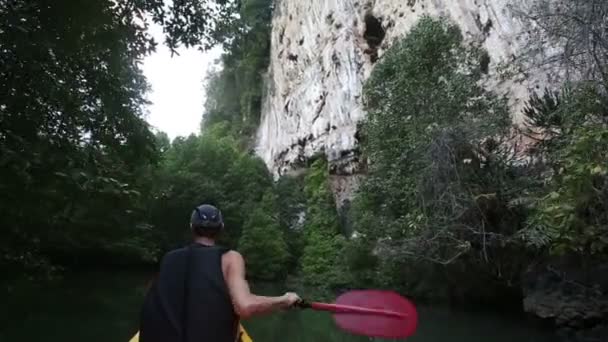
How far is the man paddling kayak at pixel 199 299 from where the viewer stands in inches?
77.7

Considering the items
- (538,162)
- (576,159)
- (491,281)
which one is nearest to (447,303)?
(491,281)

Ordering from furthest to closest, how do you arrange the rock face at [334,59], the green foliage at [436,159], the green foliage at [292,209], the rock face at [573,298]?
Result: the green foliage at [292,209] < the rock face at [334,59] < the green foliage at [436,159] < the rock face at [573,298]

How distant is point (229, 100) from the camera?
38.5 m

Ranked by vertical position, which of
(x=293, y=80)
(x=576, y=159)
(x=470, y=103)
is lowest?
(x=576, y=159)

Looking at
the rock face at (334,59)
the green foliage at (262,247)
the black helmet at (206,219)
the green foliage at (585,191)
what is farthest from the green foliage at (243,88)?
the black helmet at (206,219)

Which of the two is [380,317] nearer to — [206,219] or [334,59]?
[206,219]

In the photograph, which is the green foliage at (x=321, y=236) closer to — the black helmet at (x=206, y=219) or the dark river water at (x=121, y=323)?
the dark river water at (x=121, y=323)

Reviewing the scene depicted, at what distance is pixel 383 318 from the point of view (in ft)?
9.22

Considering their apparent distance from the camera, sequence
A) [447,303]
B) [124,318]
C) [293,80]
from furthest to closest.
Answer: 1. [293,80]
2. [447,303]
3. [124,318]

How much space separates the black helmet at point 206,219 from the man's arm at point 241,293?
0.17 meters

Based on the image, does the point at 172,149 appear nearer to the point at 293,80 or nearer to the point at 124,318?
the point at 293,80

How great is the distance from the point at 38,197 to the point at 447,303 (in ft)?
45.0

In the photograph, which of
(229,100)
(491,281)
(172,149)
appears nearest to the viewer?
(491,281)

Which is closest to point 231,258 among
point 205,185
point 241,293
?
point 241,293
